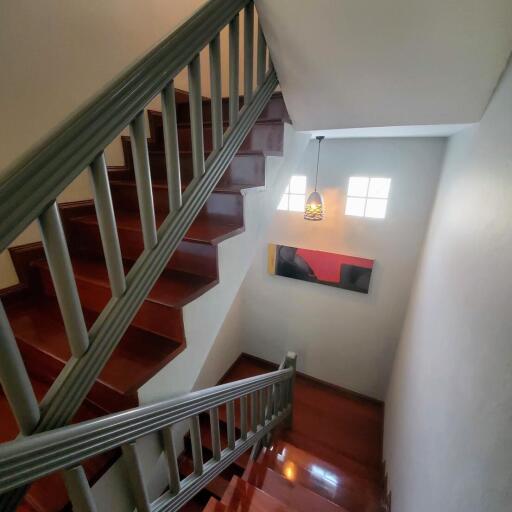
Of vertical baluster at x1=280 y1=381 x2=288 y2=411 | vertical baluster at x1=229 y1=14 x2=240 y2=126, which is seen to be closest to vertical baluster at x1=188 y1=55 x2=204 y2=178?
vertical baluster at x1=229 y1=14 x2=240 y2=126

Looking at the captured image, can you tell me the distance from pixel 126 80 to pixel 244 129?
0.60 meters

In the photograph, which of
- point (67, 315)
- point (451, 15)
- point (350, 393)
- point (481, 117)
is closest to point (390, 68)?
point (451, 15)

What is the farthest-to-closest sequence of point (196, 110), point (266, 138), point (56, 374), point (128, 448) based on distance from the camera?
point (266, 138)
point (56, 374)
point (196, 110)
point (128, 448)

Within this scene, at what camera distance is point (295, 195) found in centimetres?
275

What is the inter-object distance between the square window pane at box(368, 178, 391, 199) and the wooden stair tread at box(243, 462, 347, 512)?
8.29 ft

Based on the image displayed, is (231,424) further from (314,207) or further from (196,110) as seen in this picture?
(314,207)

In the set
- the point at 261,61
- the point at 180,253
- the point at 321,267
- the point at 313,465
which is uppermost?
the point at 261,61

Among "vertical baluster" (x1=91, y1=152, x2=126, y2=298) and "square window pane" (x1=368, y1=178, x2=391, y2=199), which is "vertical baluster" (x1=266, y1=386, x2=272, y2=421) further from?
"square window pane" (x1=368, y1=178, x2=391, y2=199)

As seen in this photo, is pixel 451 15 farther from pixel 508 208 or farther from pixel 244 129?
pixel 244 129

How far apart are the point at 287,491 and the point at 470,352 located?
1715mm

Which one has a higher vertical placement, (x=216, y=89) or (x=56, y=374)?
(x=216, y=89)

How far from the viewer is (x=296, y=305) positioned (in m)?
3.13

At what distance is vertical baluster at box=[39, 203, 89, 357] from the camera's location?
47cm

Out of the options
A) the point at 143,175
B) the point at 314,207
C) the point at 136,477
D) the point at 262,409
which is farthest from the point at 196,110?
the point at 262,409
